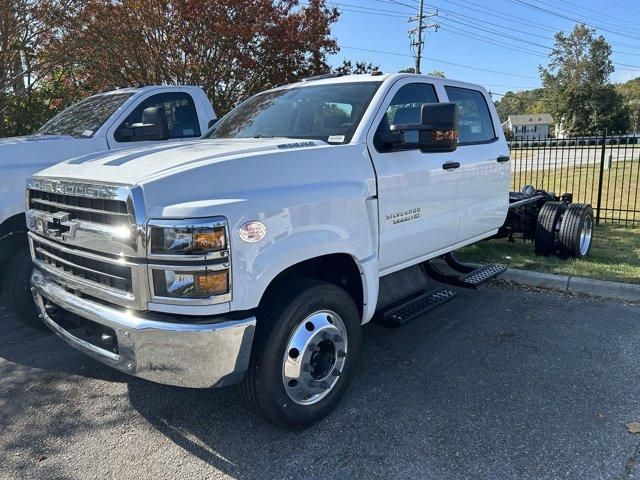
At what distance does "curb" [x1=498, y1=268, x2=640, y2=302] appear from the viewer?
544cm

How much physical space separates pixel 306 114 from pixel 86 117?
336 centimetres

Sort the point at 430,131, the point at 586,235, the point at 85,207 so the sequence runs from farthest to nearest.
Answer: the point at 586,235
the point at 430,131
the point at 85,207

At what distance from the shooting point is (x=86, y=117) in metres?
6.15

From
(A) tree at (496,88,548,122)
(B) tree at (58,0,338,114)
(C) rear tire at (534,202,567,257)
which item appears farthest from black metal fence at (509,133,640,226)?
(A) tree at (496,88,548,122)

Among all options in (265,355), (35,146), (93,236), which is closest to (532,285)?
(265,355)

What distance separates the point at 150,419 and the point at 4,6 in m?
7.63

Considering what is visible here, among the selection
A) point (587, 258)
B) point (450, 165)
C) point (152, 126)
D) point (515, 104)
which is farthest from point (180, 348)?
point (515, 104)

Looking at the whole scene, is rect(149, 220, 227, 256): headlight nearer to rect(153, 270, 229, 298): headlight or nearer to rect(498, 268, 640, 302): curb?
rect(153, 270, 229, 298): headlight

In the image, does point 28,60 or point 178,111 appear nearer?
point 178,111

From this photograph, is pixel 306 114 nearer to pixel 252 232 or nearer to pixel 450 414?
pixel 252 232

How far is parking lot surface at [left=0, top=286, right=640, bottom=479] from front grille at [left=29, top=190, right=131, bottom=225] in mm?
1339

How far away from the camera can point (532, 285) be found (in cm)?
595

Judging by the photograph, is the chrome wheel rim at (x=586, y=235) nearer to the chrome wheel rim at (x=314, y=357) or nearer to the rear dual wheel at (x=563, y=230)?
the rear dual wheel at (x=563, y=230)

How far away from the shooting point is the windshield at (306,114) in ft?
12.4
